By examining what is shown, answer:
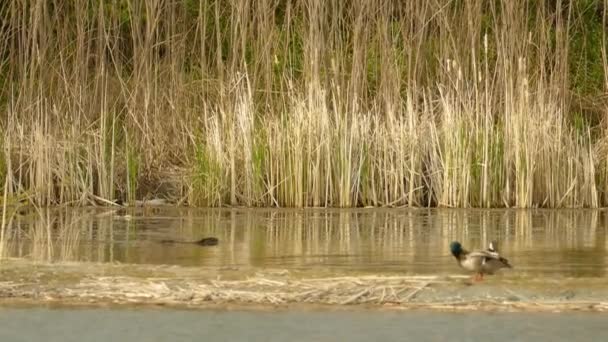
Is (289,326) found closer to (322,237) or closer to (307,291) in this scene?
(307,291)

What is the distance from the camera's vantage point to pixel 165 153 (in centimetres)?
1438

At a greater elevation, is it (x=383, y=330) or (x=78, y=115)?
(x=78, y=115)

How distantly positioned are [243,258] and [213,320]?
2171mm

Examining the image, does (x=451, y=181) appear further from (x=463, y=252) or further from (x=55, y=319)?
(x=55, y=319)

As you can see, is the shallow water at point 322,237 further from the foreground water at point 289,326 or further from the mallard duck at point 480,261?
the foreground water at point 289,326

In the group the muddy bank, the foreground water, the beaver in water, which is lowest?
the foreground water

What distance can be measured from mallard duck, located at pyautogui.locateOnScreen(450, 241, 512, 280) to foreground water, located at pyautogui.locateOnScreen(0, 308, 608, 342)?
2.51 feet

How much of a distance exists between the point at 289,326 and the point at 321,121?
6.28m

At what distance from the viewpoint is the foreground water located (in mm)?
6633

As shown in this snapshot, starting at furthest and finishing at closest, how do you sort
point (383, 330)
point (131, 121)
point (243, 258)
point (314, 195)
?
point (131, 121) → point (314, 195) → point (243, 258) → point (383, 330)

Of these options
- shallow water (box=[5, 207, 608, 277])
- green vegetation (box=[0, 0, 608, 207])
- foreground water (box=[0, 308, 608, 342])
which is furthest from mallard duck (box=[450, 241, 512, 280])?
green vegetation (box=[0, 0, 608, 207])

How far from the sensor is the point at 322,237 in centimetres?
1055

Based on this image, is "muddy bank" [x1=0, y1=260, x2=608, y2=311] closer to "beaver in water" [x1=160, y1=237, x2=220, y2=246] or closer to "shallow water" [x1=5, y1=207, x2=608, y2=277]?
"shallow water" [x1=5, y1=207, x2=608, y2=277]

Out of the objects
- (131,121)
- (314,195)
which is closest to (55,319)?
(314,195)
